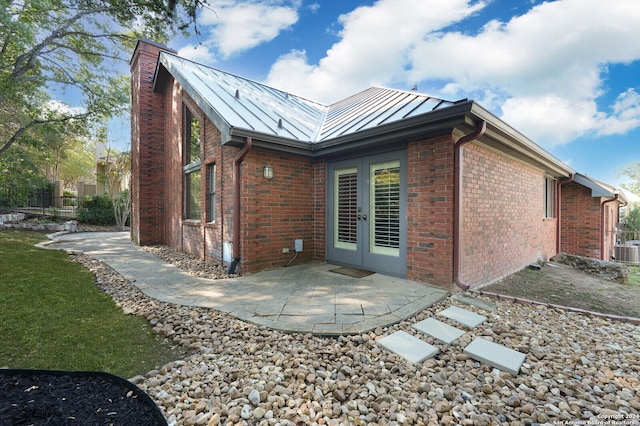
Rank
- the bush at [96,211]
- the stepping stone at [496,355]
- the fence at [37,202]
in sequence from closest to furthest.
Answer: the stepping stone at [496,355] → the fence at [37,202] → the bush at [96,211]

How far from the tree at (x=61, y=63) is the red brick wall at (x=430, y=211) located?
728 cm

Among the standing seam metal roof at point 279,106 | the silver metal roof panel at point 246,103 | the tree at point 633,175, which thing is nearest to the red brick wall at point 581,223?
the standing seam metal roof at point 279,106

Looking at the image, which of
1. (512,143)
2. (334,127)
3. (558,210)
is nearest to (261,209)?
(334,127)

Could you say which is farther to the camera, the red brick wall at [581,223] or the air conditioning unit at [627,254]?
the air conditioning unit at [627,254]

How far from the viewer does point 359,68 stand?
9391 millimetres

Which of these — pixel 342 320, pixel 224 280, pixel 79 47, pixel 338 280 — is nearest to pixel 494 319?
pixel 342 320

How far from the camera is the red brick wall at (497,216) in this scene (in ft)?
14.6

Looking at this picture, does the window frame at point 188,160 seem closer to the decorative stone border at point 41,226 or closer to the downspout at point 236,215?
the downspout at point 236,215

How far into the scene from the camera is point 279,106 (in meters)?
7.46

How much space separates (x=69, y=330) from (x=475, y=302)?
495cm

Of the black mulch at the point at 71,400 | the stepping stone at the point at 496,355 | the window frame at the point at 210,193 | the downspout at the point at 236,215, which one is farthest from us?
the window frame at the point at 210,193

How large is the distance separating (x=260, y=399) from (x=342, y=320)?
1.37m

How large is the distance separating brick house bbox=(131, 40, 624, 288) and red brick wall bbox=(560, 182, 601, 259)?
5.45 feet

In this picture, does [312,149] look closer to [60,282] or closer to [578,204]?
[60,282]
